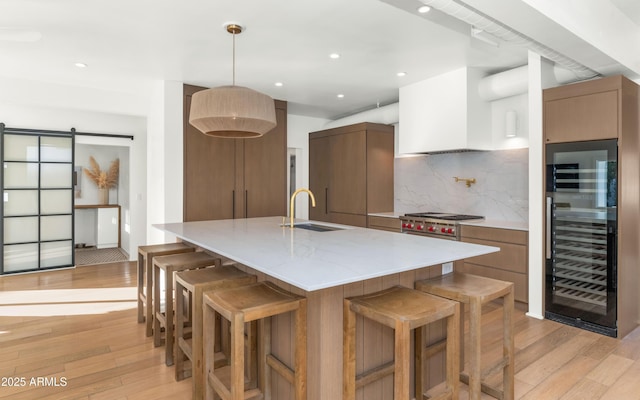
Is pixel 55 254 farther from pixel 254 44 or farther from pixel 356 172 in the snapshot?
pixel 356 172

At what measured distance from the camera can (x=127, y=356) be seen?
2744 mm

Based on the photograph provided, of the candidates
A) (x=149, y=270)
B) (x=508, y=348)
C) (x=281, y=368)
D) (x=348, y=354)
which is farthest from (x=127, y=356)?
(x=508, y=348)

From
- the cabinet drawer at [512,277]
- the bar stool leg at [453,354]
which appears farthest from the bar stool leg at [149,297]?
the cabinet drawer at [512,277]

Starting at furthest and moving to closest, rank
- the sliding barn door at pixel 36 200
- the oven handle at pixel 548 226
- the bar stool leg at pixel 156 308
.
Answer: the sliding barn door at pixel 36 200 → the oven handle at pixel 548 226 → the bar stool leg at pixel 156 308

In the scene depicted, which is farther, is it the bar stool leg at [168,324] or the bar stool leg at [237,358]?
the bar stool leg at [168,324]

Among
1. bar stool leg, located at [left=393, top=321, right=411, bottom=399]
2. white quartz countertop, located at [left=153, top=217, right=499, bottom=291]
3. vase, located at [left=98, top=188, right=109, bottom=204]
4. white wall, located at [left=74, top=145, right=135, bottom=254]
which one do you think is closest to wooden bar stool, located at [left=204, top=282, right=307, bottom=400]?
white quartz countertop, located at [left=153, top=217, right=499, bottom=291]

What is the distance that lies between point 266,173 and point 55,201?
326 cm

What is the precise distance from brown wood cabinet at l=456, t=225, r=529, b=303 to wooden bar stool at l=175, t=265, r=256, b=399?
2.78 meters

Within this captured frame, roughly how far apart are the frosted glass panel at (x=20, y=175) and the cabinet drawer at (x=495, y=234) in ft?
19.6

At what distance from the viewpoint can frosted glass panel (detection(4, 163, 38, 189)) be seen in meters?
5.11

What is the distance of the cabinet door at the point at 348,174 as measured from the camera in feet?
18.2

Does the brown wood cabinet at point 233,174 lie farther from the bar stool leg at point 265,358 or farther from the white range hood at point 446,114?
the bar stool leg at point 265,358

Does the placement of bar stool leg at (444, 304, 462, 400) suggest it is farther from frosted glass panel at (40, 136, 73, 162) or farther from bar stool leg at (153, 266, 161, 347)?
frosted glass panel at (40, 136, 73, 162)

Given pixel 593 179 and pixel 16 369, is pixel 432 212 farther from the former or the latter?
pixel 16 369
